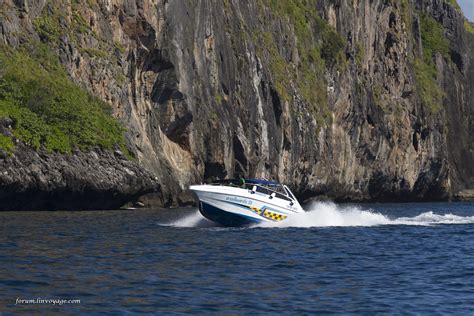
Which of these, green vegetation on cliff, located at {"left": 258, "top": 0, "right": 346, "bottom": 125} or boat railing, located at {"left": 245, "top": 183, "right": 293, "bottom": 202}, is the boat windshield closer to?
boat railing, located at {"left": 245, "top": 183, "right": 293, "bottom": 202}

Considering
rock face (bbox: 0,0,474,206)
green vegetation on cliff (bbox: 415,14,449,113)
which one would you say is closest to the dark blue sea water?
rock face (bbox: 0,0,474,206)

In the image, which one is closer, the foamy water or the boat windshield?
the boat windshield

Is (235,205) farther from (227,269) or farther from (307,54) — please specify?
(307,54)

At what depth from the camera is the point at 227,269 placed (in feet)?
88.5

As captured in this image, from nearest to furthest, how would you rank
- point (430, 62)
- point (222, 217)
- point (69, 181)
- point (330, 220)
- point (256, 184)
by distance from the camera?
point (222, 217) < point (256, 184) < point (330, 220) < point (69, 181) < point (430, 62)

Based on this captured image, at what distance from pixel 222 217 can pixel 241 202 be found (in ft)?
3.87

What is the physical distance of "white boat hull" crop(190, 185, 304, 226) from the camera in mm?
42812

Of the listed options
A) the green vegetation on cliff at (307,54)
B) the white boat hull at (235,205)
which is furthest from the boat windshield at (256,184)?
the green vegetation on cliff at (307,54)

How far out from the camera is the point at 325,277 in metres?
26.0

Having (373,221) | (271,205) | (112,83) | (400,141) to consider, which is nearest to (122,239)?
(271,205)

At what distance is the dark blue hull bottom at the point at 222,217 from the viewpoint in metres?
43.1

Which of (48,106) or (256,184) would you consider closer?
(256,184)

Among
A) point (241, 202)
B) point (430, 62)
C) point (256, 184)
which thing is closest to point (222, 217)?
point (241, 202)

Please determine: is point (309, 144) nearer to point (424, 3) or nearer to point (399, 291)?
point (424, 3)
